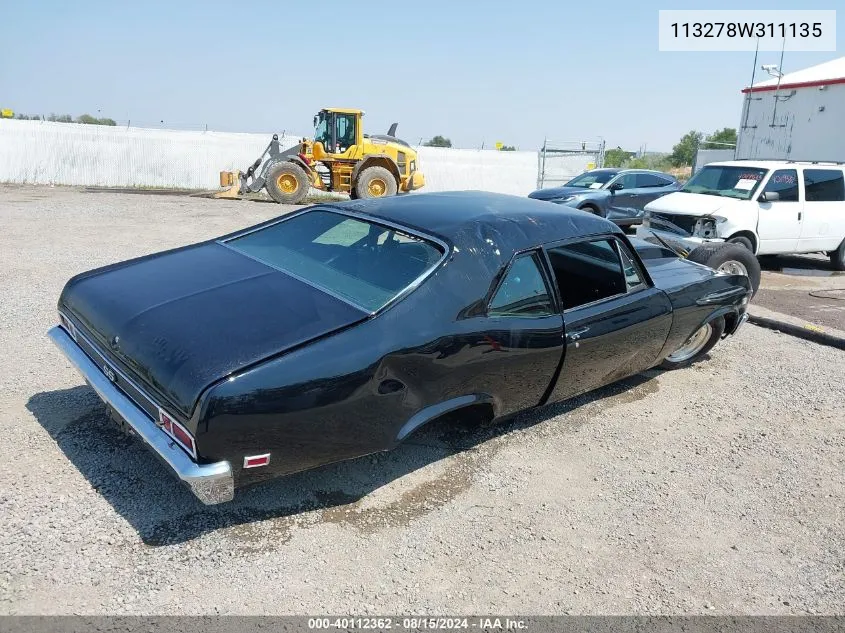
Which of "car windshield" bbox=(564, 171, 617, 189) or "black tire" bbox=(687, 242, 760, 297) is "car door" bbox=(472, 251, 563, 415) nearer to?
"black tire" bbox=(687, 242, 760, 297)

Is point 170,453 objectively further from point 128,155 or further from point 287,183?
point 128,155

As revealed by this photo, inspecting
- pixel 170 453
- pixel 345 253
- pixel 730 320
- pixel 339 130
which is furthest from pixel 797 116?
pixel 170 453

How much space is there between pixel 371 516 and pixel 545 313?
4.69 ft

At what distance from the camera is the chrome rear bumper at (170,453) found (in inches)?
93.0

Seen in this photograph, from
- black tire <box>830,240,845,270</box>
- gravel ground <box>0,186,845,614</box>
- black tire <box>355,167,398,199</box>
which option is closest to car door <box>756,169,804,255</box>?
black tire <box>830,240,845,270</box>

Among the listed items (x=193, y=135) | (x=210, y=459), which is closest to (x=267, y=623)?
(x=210, y=459)

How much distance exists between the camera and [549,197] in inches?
515

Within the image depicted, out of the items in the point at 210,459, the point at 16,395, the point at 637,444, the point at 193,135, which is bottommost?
the point at 637,444

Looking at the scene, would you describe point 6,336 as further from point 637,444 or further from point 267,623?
point 637,444

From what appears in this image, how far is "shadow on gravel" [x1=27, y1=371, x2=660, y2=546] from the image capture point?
282 centimetres

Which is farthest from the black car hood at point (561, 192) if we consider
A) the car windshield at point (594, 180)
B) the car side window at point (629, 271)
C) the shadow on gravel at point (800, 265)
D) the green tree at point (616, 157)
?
the green tree at point (616, 157)

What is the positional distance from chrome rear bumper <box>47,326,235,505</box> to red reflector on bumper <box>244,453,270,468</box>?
7 centimetres

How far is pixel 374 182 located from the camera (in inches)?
634

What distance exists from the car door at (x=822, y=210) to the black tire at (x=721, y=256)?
10.9 ft
